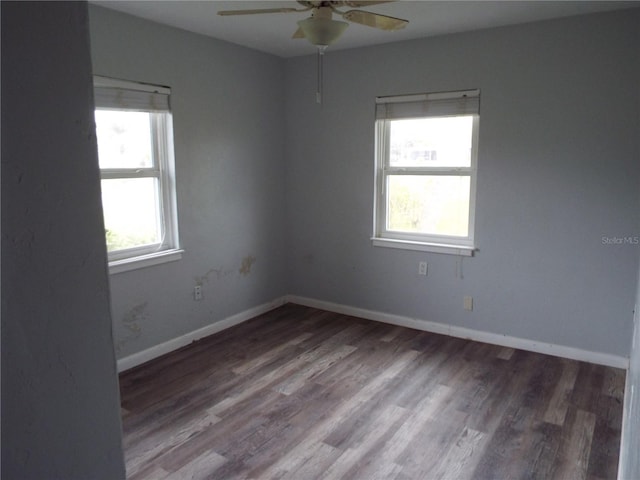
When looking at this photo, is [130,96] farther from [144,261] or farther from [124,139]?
[144,261]

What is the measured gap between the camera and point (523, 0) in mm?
2883

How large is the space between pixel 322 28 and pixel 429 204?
2024 mm

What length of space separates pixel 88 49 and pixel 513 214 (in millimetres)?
3389

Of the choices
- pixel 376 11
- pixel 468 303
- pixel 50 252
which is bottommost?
pixel 468 303

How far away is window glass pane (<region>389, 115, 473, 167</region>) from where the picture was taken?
148 inches

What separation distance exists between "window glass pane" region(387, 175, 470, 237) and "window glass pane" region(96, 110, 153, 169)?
2.01 metres

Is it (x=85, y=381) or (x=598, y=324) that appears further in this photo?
(x=598, y=324)

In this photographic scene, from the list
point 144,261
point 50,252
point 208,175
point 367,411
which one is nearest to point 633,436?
point 367,411

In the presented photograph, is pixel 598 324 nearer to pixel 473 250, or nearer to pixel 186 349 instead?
pixel 473 250

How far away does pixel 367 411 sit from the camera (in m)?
2.82

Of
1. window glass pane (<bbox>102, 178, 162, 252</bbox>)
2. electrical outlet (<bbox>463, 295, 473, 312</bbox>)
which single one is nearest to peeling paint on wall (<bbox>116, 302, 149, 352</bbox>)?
window glass pane (<bbox>102, 178, 162, 252</bbox>)

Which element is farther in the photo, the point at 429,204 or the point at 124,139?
the point at 429,204

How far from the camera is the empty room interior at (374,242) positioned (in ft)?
8.51

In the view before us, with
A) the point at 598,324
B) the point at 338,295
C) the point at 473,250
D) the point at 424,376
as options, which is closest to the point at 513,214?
the point at 473,250
